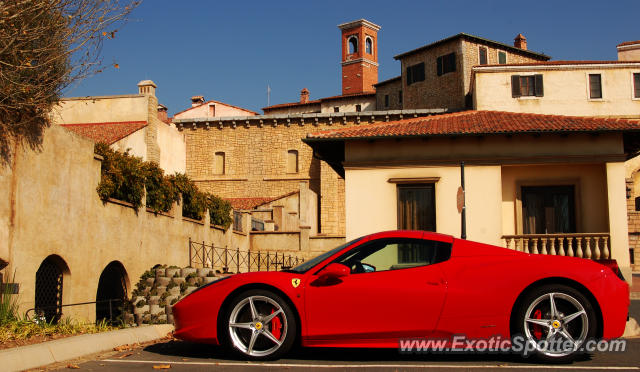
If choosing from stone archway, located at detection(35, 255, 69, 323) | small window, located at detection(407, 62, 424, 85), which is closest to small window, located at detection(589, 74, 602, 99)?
small window, located at detection(407, 62, 424, 85)

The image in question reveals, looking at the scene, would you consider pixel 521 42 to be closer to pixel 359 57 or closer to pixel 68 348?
pixel 359 57

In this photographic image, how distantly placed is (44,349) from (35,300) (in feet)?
31.8

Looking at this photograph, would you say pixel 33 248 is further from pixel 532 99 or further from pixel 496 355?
pixel 532 99

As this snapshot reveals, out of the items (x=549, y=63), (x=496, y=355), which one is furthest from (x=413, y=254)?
(x=549, y=63)

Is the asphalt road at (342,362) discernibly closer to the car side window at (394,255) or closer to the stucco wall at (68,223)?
the car side window at (394,255)

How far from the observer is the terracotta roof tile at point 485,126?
62.1 ft

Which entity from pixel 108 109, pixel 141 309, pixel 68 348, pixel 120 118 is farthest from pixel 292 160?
pixel 68 348

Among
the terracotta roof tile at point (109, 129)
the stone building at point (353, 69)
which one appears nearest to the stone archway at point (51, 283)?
the terracotta roof tile at point (109, 129)

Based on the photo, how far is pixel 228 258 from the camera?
95.8ft

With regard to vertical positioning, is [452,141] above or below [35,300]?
above

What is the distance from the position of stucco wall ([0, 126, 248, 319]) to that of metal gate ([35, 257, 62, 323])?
0.69 ft

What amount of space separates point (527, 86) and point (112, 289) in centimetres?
3251

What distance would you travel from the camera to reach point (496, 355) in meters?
6.99

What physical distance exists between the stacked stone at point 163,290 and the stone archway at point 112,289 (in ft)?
1.82
